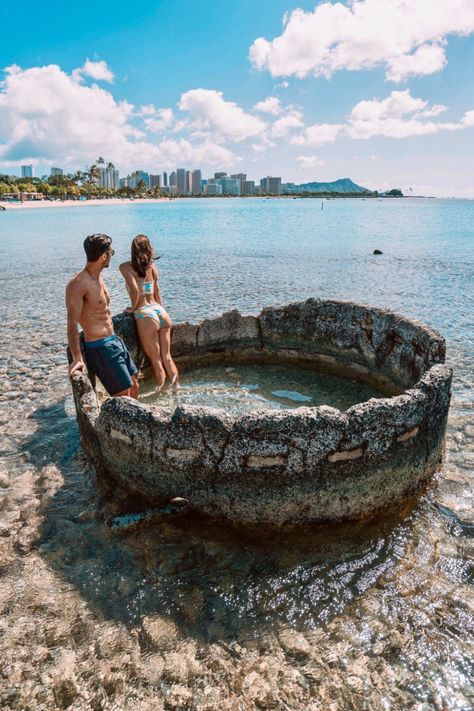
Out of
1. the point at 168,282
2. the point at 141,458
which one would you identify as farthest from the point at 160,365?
the point at 168,282

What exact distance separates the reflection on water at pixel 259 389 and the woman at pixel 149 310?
41cm

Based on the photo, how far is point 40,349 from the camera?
11039mm

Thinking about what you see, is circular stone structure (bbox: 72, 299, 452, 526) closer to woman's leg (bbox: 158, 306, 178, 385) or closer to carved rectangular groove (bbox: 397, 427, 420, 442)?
carved rectangular groove (bbox: 397, 427, 420, 442)

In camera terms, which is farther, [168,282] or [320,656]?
[168,282]

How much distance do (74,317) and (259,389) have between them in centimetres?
350

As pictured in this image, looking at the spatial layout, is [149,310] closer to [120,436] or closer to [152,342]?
[152,342]

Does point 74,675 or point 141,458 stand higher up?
point 141,458

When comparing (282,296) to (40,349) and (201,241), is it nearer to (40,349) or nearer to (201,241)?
(40,349)

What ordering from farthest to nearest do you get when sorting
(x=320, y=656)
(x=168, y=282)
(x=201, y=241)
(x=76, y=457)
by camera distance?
(x=201, y=241), (x=168, y=282), (x=76, y=457), (x=320, y=656)

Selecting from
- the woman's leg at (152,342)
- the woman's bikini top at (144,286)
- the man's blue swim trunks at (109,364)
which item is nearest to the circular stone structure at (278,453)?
the man's blue swim trunks at (109,364)

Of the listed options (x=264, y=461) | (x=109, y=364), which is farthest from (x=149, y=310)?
(x=264, y=461)

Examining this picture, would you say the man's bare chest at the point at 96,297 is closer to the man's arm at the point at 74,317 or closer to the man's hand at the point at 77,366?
the man's arm at the point at 74,317

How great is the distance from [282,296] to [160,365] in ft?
32.1

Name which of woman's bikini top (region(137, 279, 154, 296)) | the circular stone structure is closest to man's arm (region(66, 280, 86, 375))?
the circular stone structure
